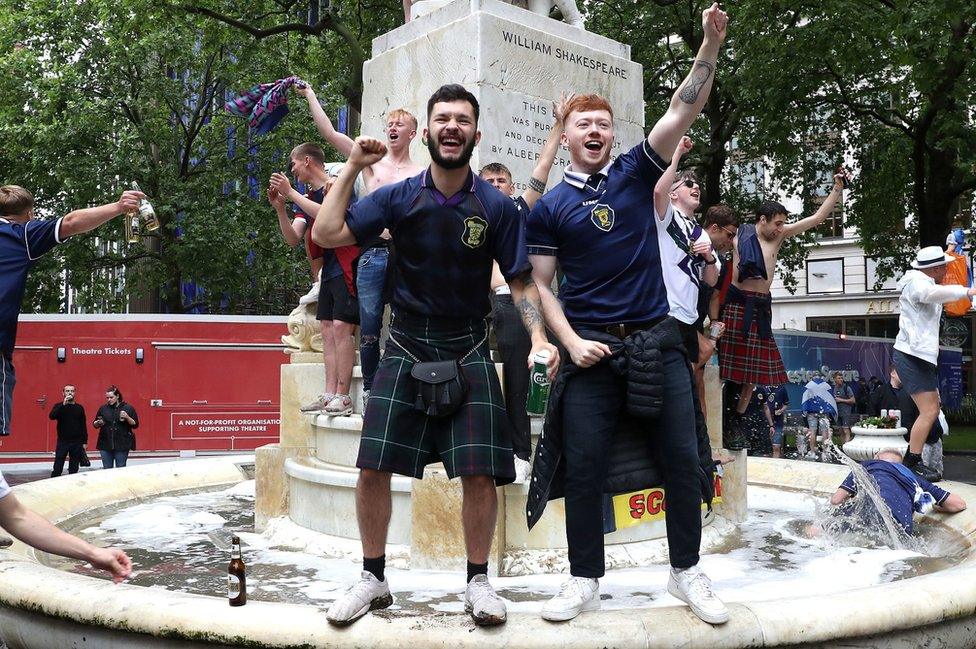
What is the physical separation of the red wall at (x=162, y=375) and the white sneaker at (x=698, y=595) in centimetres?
1464

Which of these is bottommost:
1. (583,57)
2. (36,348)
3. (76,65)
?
(36,348)

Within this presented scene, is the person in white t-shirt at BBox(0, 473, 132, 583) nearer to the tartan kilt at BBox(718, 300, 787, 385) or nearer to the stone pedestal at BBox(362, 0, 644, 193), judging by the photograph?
the stone pedestal at BBox(362, 0, 644, 193)

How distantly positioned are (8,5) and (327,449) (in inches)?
919

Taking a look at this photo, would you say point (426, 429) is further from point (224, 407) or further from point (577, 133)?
point (224, 407)

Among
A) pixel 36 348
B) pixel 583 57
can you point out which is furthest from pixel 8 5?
pixel 583 57

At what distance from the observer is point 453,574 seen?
5082 mm

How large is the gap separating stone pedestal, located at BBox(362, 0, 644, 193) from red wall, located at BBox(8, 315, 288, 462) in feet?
36.0

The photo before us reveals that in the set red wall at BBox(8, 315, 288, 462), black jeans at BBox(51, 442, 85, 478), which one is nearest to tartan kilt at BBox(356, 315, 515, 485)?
black jeans at BBox(51, 442, 85, 478)

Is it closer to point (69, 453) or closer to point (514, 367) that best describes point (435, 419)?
point (514, 367)

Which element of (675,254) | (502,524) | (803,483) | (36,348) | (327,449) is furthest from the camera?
(36,348)

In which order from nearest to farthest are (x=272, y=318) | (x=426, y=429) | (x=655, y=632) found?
(x=655, y=632) < (x=426, y=429) < (x=272, y=318)

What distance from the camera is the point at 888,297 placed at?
40938mm

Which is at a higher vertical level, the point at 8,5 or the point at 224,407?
the point at 8,5

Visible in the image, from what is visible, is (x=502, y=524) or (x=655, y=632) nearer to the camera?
(x=655, y=632)
